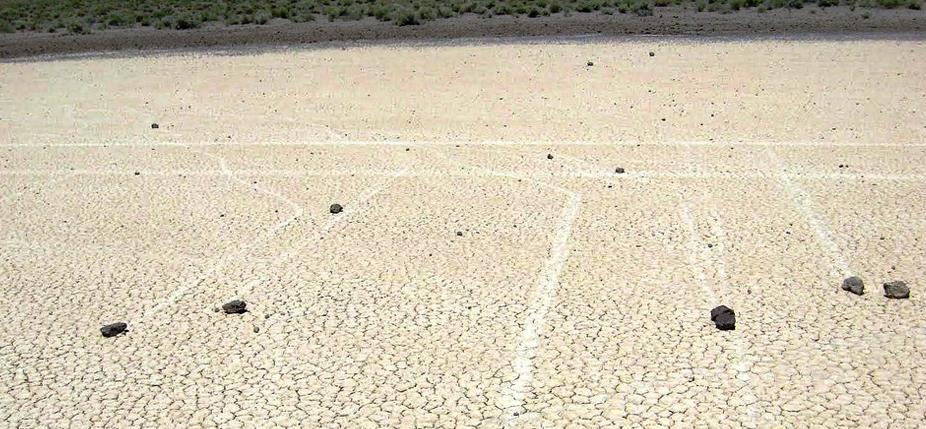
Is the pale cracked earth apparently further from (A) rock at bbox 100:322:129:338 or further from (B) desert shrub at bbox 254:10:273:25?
(B) desert shrub at bbox 254:10:273:25

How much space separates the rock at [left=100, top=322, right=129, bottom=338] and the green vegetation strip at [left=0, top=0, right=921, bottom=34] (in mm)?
25714

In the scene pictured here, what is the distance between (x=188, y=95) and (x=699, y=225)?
11541mm

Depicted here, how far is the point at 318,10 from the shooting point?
36.8m

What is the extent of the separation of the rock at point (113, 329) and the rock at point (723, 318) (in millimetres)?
3847

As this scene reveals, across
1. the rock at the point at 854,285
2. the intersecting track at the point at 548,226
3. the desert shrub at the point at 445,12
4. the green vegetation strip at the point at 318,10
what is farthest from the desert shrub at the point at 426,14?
the rock at the point at 854,285

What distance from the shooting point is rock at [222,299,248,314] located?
6695 mm

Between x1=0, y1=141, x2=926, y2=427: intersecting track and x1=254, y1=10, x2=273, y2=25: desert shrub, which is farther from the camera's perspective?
x1=254, y1=10, x2=273, y2=25: desert shrub

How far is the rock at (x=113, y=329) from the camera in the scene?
Result: 6371mm

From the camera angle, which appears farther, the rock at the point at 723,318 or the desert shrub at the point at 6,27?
the desert shrub at the point at 6,27

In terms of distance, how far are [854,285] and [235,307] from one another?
4.24 m

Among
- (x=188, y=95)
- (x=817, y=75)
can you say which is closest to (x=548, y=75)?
(x=817, y=75)

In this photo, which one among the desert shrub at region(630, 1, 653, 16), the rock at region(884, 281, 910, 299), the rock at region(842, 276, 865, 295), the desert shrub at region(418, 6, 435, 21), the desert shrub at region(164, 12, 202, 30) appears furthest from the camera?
the desert shrub at region(164, 12, 202, 30)

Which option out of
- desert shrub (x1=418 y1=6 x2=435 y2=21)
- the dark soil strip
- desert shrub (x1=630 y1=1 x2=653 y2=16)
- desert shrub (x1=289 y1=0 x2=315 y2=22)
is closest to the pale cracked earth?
the dark soil strip

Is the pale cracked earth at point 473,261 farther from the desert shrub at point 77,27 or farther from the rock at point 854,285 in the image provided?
the desert shrub at point 77,27
